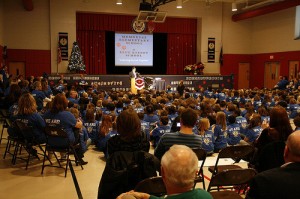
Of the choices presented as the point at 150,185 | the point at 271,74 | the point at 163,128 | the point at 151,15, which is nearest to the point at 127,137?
the point at 150,185

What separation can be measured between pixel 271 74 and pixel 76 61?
13.2m

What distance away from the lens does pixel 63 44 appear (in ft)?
67.5

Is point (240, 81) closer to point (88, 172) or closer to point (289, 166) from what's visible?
point (88, 172)

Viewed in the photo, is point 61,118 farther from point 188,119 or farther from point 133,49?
point 133,49

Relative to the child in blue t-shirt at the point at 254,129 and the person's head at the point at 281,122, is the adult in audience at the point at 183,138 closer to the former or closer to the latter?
the person's head at the point at 281,122

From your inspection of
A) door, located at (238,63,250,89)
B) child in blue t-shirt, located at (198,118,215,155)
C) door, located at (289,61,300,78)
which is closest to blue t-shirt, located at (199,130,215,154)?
child in blue t-shirt, located at (198,118,215,155)

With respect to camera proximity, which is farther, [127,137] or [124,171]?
[127,137]

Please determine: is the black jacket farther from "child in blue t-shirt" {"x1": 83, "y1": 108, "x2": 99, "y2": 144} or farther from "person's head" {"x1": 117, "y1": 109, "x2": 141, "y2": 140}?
"child in blue t-shirt" {"x1": 83, "y1": 108, "x2": 99, "y2": 144}

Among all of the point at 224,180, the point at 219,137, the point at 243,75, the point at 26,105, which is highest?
the point at 243,75

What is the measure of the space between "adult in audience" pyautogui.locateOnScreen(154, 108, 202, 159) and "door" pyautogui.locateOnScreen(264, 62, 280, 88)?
2006 cm

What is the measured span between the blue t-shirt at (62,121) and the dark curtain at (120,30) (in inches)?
640

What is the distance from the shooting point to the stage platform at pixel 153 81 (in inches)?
707

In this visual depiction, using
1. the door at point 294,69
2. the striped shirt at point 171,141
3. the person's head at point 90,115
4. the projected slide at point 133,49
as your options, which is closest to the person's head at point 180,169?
the striped shirt at point 171,141

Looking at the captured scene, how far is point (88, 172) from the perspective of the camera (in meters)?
6.20
